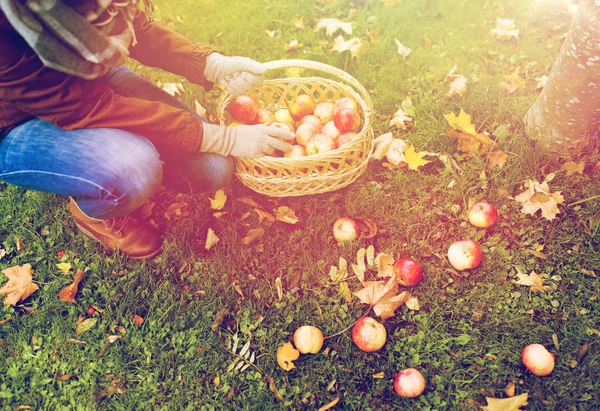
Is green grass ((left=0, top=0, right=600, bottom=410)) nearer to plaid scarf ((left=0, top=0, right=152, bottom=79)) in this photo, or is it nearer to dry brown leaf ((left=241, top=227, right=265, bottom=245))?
dry brown leaf ((left=241, top=227, right=265, bottom=245))

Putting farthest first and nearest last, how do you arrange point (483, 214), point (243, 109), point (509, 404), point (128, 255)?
point (243, 109) → point (128, 255) → point (483, 214) → point (509, 404)

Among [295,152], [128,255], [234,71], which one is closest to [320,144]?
[295,152]

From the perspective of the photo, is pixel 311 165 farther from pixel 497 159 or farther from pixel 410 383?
pixel 497 159

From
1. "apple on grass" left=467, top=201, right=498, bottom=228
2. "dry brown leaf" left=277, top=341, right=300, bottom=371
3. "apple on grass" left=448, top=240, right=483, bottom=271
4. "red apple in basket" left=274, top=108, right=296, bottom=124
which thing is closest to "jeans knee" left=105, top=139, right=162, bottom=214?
"red apple in basket" left=274, top=108, right=296, bottom=124

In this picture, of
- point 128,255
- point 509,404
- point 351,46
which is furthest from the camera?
point 351,46

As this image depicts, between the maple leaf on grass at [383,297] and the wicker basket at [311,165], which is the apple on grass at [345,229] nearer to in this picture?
the wicker basket at [311,165]

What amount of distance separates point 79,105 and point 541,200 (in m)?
2.27

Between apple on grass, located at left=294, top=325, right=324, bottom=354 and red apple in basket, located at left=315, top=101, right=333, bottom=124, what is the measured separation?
1.23 m

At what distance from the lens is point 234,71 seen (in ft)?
7.45

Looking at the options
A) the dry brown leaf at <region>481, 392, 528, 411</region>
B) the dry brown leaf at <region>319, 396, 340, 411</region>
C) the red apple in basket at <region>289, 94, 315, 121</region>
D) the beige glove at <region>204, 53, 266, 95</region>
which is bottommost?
the dry brown leaf at <region>319, 396, 340, 411</region>

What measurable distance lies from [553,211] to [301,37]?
89.2 inches

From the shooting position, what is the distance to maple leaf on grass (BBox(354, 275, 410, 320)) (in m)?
2.07

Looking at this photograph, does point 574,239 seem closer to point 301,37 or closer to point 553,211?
point 553,211

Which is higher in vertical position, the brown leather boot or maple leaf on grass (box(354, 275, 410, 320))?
the brown leather boot
